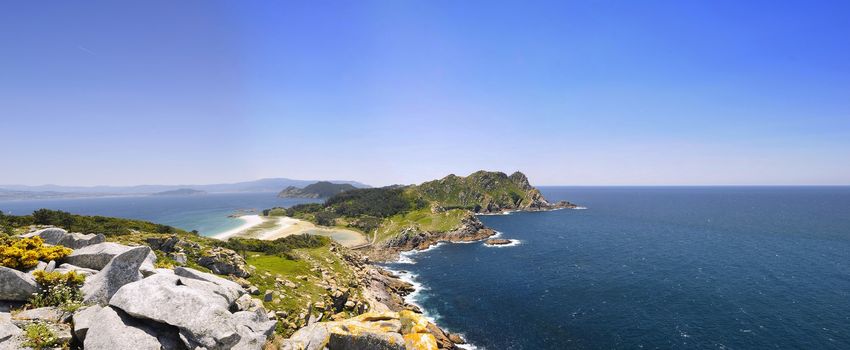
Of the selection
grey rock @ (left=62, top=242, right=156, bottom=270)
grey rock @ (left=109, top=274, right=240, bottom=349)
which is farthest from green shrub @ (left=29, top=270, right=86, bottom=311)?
grey rock @ (left=109, top=274, right=240, bottom=349)

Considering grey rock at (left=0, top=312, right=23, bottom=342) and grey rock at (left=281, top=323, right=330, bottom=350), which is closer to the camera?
grey rock at (left=0, top=312, right=23, bottom=342)

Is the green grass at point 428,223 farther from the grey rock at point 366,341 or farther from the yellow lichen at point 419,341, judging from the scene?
the grey rock at point 366,341

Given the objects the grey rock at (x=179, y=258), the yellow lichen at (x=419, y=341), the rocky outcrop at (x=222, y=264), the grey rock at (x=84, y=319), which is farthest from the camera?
the rocky outcrop at (x=222, y=264)

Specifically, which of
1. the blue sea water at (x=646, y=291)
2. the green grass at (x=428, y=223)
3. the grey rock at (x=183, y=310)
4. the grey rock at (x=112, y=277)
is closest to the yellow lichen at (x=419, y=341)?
the grey rock at (x=183, y=310)

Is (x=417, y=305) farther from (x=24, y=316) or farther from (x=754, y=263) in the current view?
(x=754, y=263)

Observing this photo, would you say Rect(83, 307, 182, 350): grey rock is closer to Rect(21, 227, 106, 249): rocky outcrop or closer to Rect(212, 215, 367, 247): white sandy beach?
Rect(21, 227, 106, 249): rocky outcrop

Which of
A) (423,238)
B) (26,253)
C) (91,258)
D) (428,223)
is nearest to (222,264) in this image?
(91,258)

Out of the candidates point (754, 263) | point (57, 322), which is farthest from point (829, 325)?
point (57, 322)
